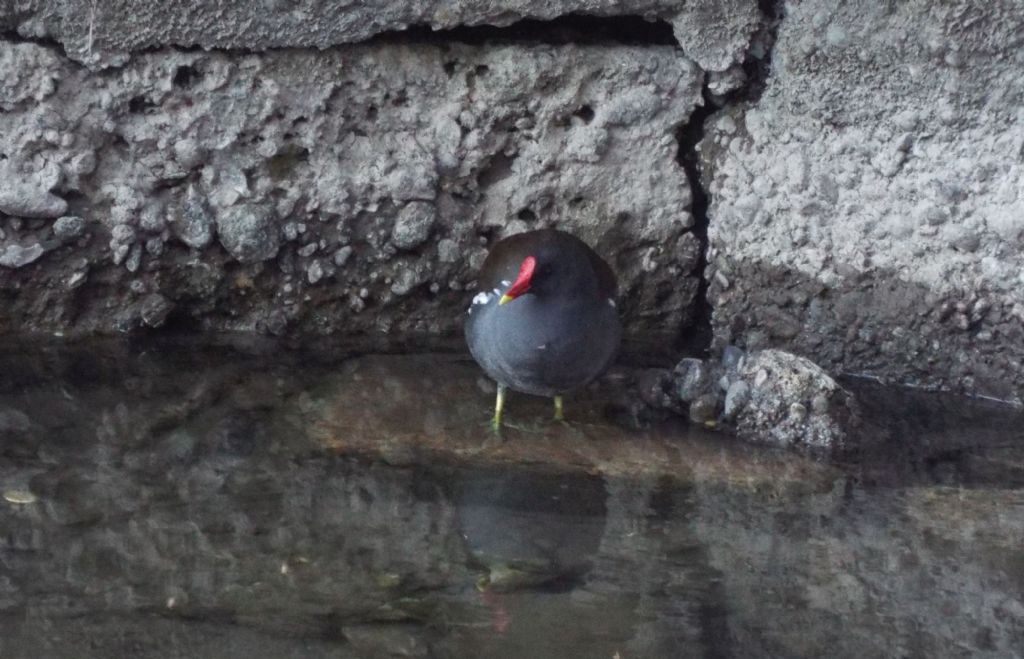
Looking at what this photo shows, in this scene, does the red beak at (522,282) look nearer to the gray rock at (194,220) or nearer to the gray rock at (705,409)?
the gray rock at (705,409)

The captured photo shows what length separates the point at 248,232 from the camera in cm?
395

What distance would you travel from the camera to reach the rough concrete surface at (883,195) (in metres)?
3.64

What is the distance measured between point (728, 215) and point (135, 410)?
183 cm

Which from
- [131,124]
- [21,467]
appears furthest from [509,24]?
[21,467]

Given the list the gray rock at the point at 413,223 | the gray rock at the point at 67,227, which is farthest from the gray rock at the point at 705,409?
the gray rock at the point at 67,227

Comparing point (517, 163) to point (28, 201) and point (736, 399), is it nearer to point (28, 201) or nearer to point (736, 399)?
point (736, 399)

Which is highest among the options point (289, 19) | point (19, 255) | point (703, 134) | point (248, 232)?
point (289, 19)

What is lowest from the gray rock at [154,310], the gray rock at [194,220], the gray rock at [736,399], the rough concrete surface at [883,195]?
the gray rock at [154,310]

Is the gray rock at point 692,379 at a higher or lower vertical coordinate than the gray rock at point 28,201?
lower

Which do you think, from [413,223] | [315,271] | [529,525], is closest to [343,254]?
[315,271]

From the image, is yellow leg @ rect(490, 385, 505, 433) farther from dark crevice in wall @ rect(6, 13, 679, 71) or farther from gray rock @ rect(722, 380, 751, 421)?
dark crevice in wall @ rect(6, 13, 679, 71)

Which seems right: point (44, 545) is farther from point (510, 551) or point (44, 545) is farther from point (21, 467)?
point (510, 551)

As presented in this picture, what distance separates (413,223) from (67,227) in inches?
39.2

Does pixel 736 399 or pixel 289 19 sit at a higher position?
pixel 289 19
